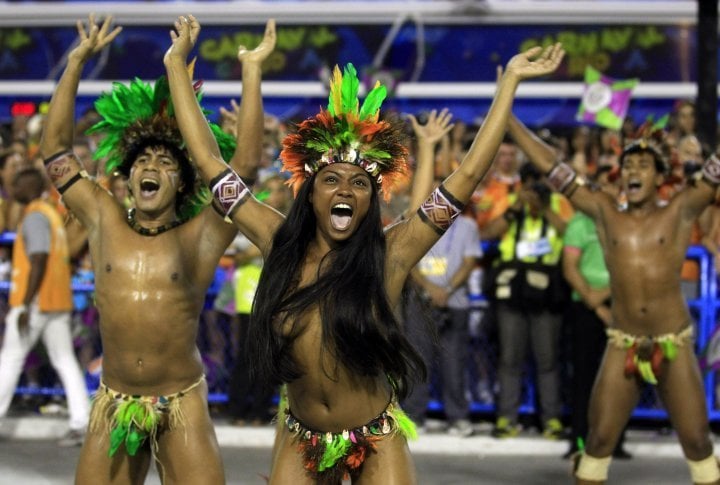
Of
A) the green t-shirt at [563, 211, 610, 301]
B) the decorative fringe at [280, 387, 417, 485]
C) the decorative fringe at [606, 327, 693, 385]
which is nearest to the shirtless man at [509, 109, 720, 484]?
the decorative fringe at [606, 327, 693, 385]

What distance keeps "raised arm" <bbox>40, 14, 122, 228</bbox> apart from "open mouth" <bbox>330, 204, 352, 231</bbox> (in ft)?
5.19

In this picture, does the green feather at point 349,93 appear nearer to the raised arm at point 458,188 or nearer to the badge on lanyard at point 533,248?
the raised arm at point 458,188

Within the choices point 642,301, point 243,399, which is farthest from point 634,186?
point 243,399

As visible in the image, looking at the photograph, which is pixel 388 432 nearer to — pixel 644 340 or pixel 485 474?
pixel 644 340

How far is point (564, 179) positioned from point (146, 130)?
107 inches

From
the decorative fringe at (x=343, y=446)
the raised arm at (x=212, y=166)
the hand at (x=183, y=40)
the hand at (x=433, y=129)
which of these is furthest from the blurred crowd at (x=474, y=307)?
the decorative fringe at (x=343, y=446)

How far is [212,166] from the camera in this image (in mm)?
5105

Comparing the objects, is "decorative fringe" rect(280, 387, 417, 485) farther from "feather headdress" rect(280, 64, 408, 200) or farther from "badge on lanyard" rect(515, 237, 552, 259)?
"badge on lanyard" rect(515, 237, 552, 259)

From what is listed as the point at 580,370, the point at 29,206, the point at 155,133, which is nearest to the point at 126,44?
the point at 29,206

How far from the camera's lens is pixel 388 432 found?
4.88 meters

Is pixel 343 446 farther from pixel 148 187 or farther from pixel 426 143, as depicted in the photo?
pixel 426 143

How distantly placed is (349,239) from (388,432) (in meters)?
0.76

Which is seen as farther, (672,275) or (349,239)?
(672,275)

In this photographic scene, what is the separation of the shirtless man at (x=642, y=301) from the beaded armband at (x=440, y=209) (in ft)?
8.38
